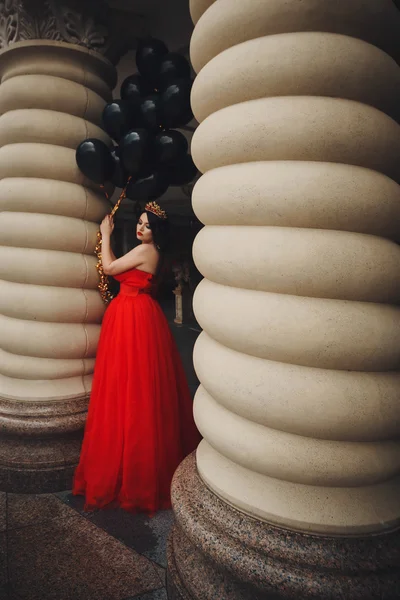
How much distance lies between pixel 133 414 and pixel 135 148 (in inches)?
70.0

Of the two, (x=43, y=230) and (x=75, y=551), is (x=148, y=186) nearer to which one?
(x=43, y=230)

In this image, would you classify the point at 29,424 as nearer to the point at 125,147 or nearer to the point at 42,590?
the point at 42,590

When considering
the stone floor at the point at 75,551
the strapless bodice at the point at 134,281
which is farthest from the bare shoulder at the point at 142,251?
the stone floor at the point at 75,551

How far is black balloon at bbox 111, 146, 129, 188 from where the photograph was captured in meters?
2.97

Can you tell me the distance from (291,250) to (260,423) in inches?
24.8

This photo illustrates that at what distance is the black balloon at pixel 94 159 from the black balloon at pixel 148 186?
0.21 m

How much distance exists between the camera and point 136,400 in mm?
2607

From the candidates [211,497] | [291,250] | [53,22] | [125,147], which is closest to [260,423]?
[211,497]

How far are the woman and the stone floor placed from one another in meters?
0.13

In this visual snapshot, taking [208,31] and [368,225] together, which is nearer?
[368,225]

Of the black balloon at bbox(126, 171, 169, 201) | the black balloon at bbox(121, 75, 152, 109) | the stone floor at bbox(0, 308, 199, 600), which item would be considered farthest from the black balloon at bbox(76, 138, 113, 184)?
the stone floor at bbox(0, 308, 199, 600)

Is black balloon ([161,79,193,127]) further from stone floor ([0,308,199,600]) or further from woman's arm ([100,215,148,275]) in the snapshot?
stone floor ([0,308,199,600])

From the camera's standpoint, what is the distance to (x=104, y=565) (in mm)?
1994

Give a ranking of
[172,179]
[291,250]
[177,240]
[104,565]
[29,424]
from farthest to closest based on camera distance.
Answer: [177,240] → [172,179] → [29,424] → [104,565] → [291,250]
